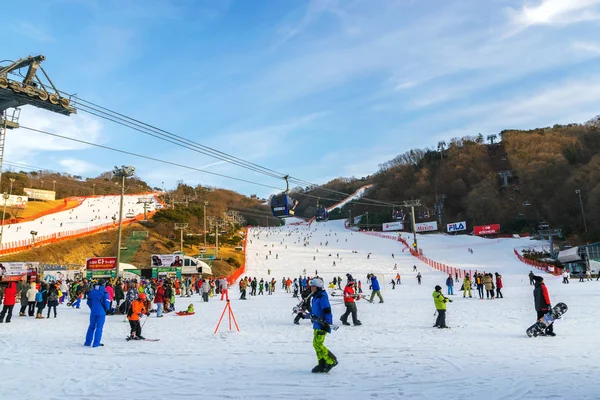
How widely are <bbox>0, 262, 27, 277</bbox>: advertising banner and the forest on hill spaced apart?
48895 mm

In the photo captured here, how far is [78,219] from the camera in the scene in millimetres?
70312

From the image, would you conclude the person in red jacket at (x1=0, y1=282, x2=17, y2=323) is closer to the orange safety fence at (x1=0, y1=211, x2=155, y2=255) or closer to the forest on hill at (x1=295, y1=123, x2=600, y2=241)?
the orange safety fence at (x1=0, y1=211, x2=155, y2=255)

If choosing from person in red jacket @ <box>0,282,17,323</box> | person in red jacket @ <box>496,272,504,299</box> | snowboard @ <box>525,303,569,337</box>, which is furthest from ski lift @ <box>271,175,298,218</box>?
snowboard @ <box>525,303,569,337</box>

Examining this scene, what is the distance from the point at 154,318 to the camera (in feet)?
49.0

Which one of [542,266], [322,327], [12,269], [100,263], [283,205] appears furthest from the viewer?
[542,266]

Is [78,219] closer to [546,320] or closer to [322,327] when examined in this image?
[322,327]

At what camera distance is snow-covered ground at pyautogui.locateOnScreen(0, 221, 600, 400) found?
5.32m

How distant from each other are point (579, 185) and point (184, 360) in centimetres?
8024

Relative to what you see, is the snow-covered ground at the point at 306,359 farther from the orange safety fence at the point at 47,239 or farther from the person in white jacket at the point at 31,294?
the orange safety fence at the point at 47,239

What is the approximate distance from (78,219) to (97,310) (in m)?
69.5

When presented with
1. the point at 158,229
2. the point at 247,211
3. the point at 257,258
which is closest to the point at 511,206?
the point at 257,258

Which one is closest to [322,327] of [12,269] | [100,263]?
[12,269]

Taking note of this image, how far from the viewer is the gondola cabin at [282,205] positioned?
20969 millimetres

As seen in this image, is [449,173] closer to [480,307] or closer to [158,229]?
[158,229]
